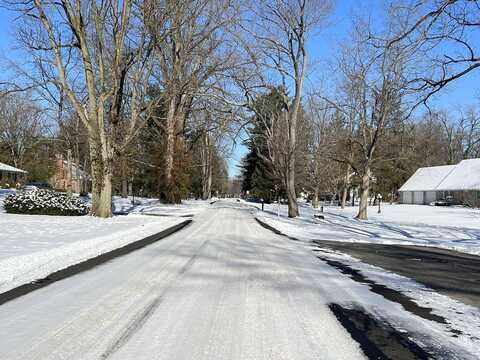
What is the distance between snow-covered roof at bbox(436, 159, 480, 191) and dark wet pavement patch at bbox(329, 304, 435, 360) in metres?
61.6

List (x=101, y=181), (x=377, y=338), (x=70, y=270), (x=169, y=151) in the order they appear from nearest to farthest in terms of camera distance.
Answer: (x=377, y=338)
(x=70, y=270)
(x=101, y=181)
(x=169, y=151)

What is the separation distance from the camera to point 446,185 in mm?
66688

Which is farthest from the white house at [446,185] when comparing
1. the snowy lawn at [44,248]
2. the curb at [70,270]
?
the curb at [70,270]

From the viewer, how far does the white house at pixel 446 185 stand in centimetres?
6156

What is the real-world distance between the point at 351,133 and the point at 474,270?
28.0 metres

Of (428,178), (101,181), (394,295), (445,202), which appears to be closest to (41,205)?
(101,181)

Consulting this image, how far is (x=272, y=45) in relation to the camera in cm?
2941

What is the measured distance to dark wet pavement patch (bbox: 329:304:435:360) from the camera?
445 centimetres

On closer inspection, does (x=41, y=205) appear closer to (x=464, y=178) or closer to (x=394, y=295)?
(x=394, y=295)

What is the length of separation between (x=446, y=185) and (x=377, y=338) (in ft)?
223

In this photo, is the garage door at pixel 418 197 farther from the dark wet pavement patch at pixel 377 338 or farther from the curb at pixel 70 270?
the dark wet pavement patch at pixel 377 338

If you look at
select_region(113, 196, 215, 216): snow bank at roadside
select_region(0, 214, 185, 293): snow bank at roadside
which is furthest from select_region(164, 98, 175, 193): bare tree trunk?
select_region(0, 214, 185, 293): snow bank at roadside

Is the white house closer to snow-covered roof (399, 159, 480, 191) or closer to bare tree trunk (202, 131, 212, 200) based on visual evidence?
snow-covered roof (399, 159, 480, 191)

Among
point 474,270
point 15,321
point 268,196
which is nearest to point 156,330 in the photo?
point 15,321
